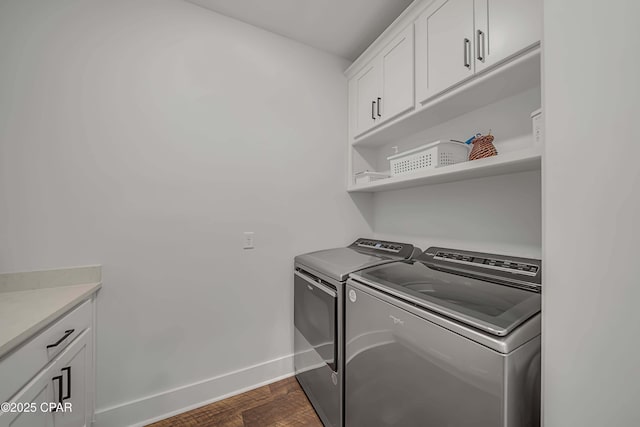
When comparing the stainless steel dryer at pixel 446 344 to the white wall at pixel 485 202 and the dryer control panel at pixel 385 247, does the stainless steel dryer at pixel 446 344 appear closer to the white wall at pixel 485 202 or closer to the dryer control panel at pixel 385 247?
the white wall at pixel 485 202

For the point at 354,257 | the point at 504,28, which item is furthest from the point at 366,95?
the point at 354,257

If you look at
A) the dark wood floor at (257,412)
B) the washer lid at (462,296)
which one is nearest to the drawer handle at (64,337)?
the dark wood floor at (257,412)

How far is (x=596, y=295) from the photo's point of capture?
1.68 feet

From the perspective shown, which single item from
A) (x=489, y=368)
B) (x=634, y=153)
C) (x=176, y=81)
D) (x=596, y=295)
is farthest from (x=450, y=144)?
(x=176, y=81)

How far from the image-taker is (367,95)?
6.00 ft

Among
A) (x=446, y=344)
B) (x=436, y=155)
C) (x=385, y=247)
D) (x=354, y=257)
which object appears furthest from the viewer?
(x=385, y=247)

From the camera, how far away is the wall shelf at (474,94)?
99 centimetres

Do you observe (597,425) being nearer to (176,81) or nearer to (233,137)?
(233,137)

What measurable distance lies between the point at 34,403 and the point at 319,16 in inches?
97.9

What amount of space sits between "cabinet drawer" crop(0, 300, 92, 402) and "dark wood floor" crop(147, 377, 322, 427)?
2.80 ft

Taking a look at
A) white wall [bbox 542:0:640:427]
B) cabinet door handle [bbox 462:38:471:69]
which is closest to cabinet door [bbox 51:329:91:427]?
white wall [bbox 542:0:640:427]

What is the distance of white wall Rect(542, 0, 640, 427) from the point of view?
47 cm

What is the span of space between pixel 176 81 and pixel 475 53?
175cm

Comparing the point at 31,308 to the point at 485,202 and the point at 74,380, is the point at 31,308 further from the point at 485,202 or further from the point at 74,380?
the point at 485,202
